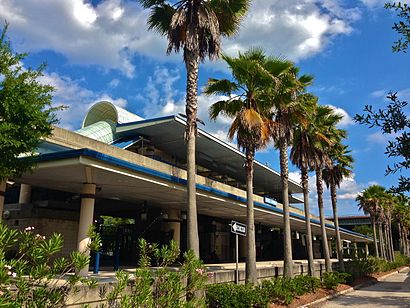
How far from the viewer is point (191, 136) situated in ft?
43.7

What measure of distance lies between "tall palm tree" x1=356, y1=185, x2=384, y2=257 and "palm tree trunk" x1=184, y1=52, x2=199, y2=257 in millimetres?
39545

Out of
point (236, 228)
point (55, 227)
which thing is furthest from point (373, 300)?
point (55, 227)

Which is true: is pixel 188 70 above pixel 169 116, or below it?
below

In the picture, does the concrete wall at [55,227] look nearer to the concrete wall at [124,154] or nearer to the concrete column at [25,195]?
the concrete column at [25,195]

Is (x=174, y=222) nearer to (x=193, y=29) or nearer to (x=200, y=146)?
(x=200, y=146)

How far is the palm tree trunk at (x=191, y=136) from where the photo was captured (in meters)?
12.2

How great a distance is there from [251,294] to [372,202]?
3881cm

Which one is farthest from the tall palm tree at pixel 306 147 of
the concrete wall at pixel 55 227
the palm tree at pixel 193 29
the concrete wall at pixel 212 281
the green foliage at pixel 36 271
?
the green foliage at pixel 36 271

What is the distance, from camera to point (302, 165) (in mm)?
23312

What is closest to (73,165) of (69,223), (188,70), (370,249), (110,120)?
(188,70)

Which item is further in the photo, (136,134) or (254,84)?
(136,134)

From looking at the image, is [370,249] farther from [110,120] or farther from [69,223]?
[69,223]

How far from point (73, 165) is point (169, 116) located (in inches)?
514

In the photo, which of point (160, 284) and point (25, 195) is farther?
point (25, 195)
